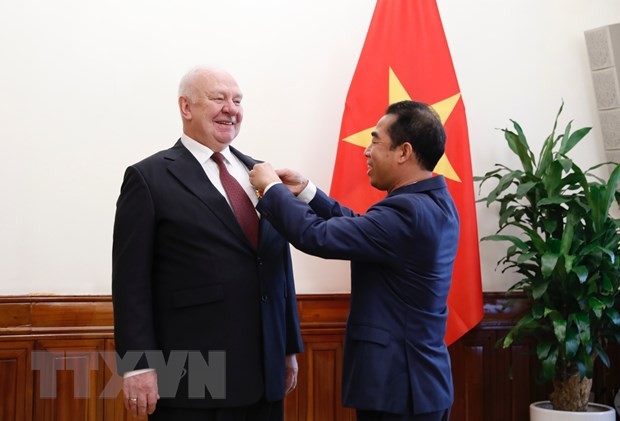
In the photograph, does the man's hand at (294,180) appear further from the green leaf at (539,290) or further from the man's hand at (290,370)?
the green leaf at (539,290)

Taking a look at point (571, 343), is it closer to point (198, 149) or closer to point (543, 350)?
point (543, 350)

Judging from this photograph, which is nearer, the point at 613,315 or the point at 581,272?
the point at 581,272

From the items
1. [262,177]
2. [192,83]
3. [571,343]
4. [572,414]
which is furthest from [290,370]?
[572,414]

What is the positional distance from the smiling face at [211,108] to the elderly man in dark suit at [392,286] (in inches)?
6.7

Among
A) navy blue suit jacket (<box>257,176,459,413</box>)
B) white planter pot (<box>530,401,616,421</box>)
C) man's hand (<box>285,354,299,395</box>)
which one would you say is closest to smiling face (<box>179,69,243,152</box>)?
A: navy blue suit jacket (<box>257,176,459,413</box>)

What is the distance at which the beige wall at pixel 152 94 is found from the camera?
3375 mm

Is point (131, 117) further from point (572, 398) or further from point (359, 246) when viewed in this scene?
point (572, 398)

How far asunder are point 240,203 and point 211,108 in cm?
28

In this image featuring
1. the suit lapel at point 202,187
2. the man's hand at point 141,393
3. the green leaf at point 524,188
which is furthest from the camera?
the green leaf at point 524,188

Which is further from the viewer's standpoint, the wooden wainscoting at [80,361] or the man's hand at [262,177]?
the wooden wainscoting at [80,361]

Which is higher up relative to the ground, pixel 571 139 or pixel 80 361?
pixel 571 139

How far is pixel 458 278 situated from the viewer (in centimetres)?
380

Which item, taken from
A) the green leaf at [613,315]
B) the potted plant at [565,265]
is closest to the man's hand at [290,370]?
the potted plant at [565,265]

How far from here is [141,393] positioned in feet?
6.75
